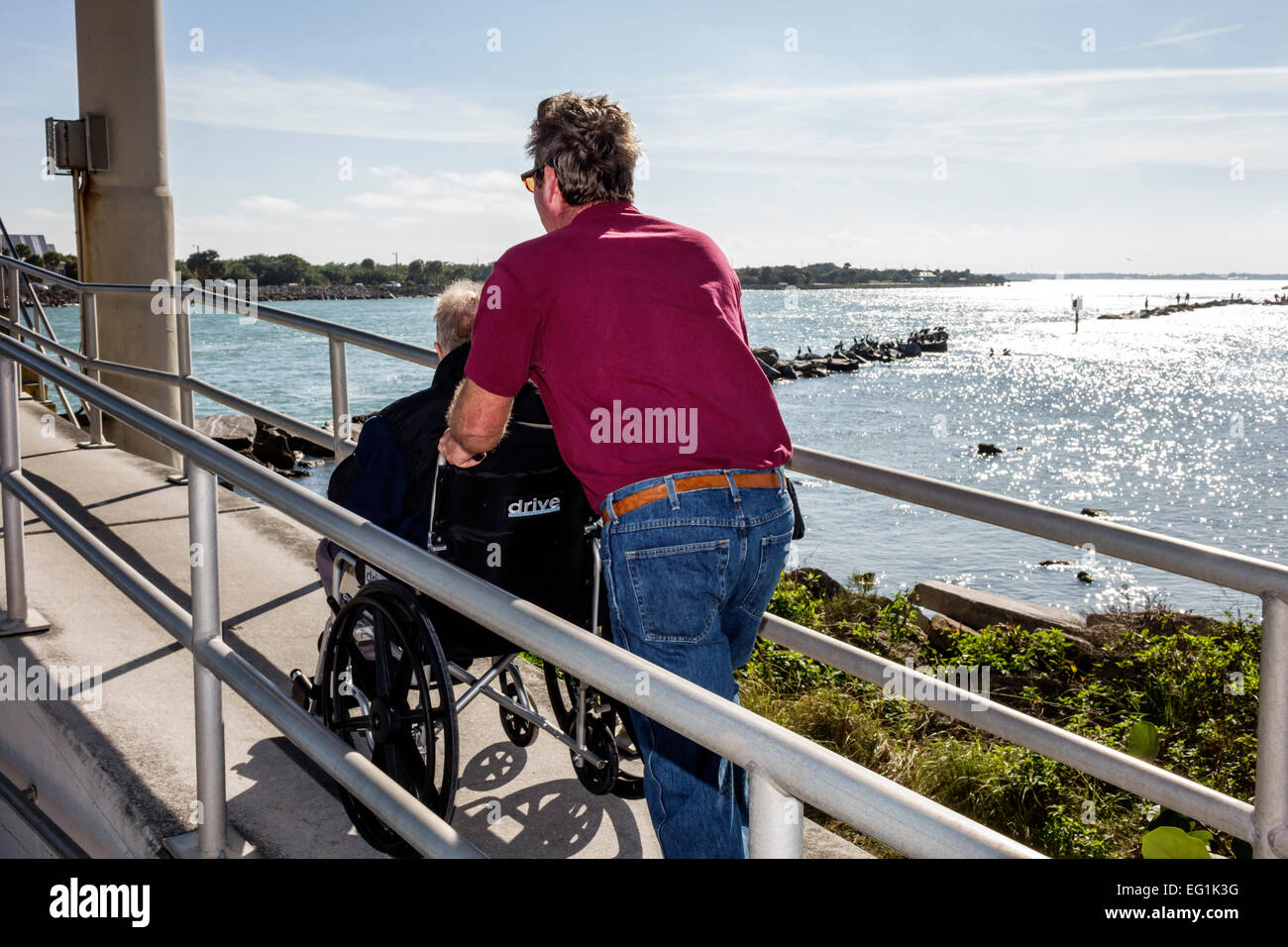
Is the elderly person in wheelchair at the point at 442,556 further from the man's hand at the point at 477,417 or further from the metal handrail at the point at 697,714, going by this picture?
the metal handrail at the point at 697,714

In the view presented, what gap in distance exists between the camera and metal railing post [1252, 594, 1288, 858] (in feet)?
6.35

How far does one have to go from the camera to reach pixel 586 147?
236 cm

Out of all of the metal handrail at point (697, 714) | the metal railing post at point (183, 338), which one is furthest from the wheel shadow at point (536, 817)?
the metal railing post at point (183, 338)

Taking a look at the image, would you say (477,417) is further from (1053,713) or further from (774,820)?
(1053,713)

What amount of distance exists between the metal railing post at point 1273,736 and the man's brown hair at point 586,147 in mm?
1406

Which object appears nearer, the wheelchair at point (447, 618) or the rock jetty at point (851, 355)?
the wheelchair at point (447, 618)

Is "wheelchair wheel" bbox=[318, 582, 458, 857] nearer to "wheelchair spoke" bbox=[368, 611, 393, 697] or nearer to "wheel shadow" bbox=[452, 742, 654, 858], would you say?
"wheelchair spoke" bbox=[368, 611, 393, 697]

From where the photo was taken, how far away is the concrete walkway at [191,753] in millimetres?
2953

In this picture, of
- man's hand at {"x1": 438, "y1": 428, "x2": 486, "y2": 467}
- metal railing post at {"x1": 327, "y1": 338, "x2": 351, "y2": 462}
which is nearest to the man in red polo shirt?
man's hand at {"x1": 438, "y1": 428, "x2": 486, "y2": 467}

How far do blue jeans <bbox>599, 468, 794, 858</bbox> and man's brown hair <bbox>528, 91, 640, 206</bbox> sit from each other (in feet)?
2.03

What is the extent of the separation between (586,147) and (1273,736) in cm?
163

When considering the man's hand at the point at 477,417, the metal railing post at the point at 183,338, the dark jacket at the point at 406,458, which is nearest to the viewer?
the man's hand at the point at 477,417
